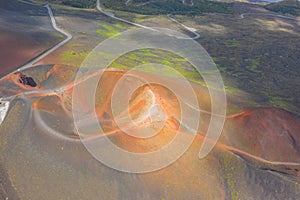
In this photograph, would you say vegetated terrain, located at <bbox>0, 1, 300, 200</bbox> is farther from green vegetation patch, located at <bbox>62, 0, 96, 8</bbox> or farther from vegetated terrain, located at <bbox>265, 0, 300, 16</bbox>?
vegetated terrain, located at <bbox>265, 0, 300, 16</bbox>

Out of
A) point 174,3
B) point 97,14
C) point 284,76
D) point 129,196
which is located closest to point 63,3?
point 97,14

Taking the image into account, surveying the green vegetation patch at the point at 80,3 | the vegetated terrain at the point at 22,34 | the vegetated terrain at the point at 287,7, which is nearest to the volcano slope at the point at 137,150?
the vegetated terrain at the point at 22,34

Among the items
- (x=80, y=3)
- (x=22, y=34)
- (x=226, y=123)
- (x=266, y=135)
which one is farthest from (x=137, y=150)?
(x=80, y=3)

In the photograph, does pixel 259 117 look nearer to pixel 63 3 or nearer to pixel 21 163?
pixel 21 163

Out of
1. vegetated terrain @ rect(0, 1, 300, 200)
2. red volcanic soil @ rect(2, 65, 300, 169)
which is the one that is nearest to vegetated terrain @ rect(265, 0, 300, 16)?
vegetated terrain @ rect(0, 1, 300, 200)

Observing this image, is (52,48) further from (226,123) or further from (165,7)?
(165,7)

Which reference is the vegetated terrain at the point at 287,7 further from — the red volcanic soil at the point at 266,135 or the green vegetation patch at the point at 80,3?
the red volcanic soil at the point at 266,135
